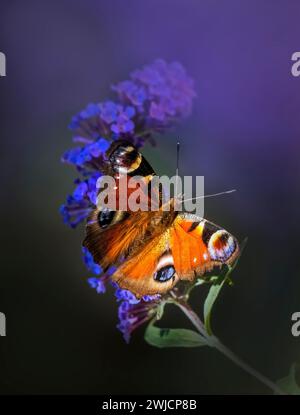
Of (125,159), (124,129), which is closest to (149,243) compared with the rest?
(125,159)

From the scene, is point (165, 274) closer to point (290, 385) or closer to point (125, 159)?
point (125, 159)

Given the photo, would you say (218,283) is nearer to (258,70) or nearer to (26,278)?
(26,278)

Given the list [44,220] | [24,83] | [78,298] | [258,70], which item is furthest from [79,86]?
[78,298]

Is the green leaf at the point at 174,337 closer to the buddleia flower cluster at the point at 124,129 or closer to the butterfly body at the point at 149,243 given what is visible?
the buddleia flower cluster at the point at 124,129

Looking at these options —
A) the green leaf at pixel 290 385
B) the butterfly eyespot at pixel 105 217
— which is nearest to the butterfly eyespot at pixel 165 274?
the butterfly eyespot at pixel 105 217

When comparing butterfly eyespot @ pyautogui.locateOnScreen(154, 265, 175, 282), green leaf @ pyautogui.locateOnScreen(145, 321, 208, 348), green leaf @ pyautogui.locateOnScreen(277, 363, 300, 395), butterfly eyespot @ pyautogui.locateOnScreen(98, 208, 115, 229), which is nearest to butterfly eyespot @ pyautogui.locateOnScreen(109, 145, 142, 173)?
butterfly eyespot @ pyautogui.locateOnScreen(98, 208, 115, 229)
